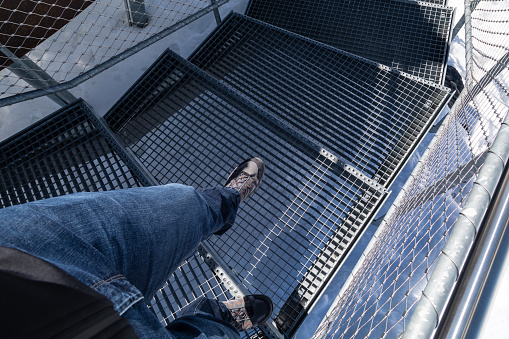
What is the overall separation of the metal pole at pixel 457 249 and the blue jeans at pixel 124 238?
0.61 m

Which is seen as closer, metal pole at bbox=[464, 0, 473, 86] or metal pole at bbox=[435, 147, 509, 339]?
metal pole at bbox=[435, 147, 509, 339]

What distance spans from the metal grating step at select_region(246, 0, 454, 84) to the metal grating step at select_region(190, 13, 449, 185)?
1.25 ft

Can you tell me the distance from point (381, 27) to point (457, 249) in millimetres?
3055

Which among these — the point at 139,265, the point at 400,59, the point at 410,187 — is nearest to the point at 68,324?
the point at 139,265

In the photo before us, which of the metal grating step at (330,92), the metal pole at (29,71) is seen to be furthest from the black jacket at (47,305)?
the metal grating step at (330,92)

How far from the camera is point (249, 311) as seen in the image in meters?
1.81

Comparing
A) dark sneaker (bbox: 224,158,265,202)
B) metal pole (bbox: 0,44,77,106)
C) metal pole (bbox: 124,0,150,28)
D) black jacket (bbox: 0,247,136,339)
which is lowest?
black jacket (bbox: 0,247,136,339)

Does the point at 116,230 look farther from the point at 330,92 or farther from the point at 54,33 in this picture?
the point at 330,92

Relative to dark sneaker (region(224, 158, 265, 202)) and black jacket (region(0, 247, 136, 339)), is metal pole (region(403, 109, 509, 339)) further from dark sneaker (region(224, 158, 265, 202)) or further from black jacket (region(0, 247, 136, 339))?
dark sneaker (region(224, 158, 265, 202))

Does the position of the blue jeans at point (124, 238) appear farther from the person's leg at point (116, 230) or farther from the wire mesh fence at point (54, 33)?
the wire mesh fence at point (54, 33)

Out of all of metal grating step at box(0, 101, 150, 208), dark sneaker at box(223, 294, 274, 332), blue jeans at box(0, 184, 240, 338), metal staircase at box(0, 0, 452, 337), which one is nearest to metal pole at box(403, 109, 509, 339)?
blue jeans at box(0, 184, 240, 338)

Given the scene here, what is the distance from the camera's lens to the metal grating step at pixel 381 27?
3.11m

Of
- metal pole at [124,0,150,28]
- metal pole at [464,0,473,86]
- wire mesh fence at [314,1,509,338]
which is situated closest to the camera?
wire mesh fence at [314,1,509,338]

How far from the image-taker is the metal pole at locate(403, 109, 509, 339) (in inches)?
26.6
